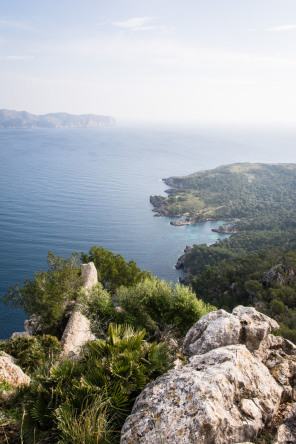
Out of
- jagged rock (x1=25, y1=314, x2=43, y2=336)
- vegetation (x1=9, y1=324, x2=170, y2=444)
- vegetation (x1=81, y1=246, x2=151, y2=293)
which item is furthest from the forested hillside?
vegetation (x1=9, y1=324, x2=170, y2=444)

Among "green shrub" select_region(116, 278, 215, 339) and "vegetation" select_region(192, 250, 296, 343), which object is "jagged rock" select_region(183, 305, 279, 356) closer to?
"green shrub" select_region(116, 278, 215, 339)

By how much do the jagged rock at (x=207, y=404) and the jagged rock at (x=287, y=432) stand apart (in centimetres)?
48

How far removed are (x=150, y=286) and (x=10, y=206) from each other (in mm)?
81707

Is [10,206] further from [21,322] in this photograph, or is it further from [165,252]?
[21,322]

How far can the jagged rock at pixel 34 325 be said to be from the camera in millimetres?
Result: 22078

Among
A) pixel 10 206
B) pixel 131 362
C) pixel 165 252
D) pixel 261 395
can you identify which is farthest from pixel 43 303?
pixel 10 206

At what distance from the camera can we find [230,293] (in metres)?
48.5

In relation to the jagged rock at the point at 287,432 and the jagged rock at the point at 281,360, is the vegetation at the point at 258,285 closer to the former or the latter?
the jagged rock at the point at 281,360

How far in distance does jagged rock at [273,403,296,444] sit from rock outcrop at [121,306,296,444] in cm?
48

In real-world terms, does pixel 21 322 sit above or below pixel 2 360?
below

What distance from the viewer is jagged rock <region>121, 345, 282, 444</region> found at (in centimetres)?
472

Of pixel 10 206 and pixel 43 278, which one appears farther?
pixel 10 206

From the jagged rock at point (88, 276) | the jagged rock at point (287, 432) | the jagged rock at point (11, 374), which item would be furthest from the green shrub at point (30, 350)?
the jagged rock at point (287, 432)

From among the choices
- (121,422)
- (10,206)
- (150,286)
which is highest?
(121,422)
